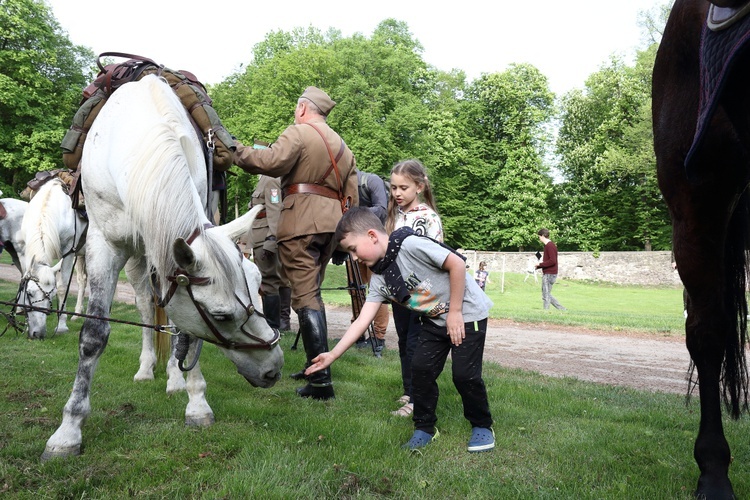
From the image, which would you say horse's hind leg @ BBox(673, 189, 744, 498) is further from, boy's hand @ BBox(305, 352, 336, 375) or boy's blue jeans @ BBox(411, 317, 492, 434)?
boy's hand @ BBox(305, 352, 336, 375)

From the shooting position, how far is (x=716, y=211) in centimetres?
278

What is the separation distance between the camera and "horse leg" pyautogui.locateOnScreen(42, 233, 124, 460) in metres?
3.31

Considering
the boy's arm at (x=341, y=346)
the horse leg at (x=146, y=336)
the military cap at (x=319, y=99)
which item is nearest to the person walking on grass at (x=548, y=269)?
the military cap at (x=319, y=99)

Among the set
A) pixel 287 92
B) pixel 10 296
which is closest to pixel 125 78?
pixel 10 296

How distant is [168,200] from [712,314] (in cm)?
294

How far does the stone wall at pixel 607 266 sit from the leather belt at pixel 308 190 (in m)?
26.5

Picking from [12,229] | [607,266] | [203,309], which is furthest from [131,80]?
[607,266]

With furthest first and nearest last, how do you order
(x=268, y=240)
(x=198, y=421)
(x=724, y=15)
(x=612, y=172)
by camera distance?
(x=612, y=172) < (x=268, y=240) < (x=198, y=421) < (x=724, y=15)

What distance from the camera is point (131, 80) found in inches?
177

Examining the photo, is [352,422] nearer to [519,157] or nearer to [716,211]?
[716,211]

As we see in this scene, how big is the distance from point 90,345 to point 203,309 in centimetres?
90

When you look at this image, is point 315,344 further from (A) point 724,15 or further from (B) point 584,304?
(B) point 584,304

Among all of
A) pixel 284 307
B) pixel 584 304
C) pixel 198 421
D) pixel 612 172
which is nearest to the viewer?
pixel 198 421

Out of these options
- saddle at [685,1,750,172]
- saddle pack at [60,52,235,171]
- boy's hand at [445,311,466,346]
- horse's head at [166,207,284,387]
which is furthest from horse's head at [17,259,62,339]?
saddle at [685,1,750,172]
